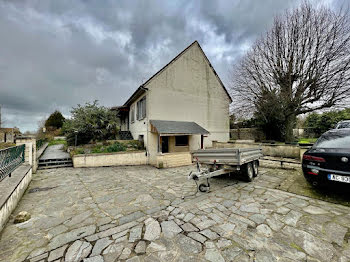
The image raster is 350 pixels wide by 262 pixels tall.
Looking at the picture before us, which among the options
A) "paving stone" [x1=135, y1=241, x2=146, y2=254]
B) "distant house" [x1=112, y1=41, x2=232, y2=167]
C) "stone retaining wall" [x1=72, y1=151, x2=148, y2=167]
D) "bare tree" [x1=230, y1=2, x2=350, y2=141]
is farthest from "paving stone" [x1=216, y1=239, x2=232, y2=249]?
A: "bare tree" [x1=230, y1=2, x2=350, y2=141]

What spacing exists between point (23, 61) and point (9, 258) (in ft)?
48.9

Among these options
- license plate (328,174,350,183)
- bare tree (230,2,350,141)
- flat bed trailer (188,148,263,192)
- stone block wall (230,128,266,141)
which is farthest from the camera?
stone block wall (230,128,266,141)

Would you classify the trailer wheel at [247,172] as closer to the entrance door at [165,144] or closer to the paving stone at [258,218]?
the paving stone at [258,218]

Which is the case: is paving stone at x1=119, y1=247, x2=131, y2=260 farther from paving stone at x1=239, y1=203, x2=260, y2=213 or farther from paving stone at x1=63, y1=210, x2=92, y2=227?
paving stone at x1=239, y1=203, x2=260, y2=213

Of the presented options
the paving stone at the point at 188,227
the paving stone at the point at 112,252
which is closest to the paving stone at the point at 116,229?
the paving stone at the point at 112,252

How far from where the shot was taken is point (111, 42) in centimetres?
1222

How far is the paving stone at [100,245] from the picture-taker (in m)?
2.22

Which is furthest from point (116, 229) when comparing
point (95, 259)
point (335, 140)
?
point (335, 140)

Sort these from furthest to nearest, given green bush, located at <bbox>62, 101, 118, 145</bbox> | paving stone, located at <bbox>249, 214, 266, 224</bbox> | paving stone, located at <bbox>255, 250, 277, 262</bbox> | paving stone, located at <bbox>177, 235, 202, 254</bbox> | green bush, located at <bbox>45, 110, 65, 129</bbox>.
A: 1. green bush, located at <bbox>45, 110, 65, 129</bbox>
2. green bush, located at <bbox>62, 101, 118, 145</bbox>
3. paving stone, located at <bbox>249, 214, 266, 224</bbox>
4. paving stone, located at <bbox>177, 235, 202, 254</bbox>
5. paving stone, located at <bbox>255, 250, 277, 262</bbox>

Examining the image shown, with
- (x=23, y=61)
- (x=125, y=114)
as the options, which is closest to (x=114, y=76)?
(x=125, y=114)

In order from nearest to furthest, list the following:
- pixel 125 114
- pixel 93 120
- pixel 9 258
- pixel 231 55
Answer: pixel 9 258, pixel 93 120, pixel 231 55, pixel 125 114

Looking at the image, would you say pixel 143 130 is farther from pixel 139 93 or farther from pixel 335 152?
pixel 335 152

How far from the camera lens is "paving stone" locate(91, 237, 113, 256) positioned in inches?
87.4

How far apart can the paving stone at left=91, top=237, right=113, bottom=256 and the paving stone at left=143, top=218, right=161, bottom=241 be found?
0.65 m
